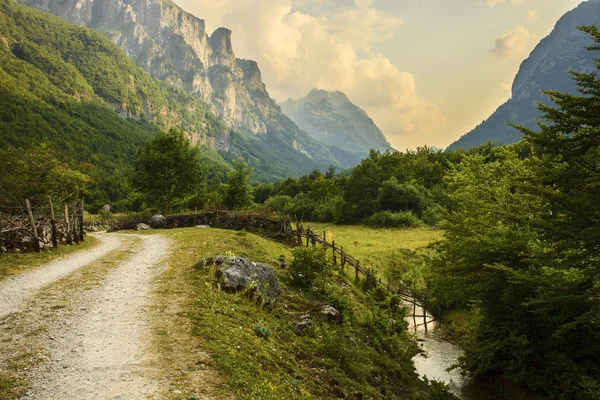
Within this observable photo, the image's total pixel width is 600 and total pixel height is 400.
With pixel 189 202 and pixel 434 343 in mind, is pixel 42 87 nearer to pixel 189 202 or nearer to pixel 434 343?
pixel 189 202

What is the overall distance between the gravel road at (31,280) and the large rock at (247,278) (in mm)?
7321

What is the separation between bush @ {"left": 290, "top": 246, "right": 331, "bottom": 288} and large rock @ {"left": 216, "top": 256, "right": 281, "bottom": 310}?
9.53ft

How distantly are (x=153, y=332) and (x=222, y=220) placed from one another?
29.2m

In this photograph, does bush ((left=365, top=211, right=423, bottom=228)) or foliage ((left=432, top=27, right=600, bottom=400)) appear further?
bush ((left=365, top=211, right=423, bottom=228))

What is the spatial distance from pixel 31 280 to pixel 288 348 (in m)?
12.4

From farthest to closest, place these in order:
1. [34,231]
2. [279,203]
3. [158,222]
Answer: [279,203] → [158,222] → [34,231]

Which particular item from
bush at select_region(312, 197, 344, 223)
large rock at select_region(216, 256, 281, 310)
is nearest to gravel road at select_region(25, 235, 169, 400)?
large rock at select_region(216, 256, 281, 310)

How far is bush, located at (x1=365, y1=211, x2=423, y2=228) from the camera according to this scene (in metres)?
59.8

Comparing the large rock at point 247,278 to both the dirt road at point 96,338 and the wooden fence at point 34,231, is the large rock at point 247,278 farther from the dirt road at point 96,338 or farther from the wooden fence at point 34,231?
the wooden fence at point 34,231

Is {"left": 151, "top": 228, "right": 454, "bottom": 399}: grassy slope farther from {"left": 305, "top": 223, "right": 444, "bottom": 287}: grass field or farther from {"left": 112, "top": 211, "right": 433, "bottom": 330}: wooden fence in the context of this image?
{"left": 305, "top": 223, "right": 444, "bottom": 287}: grass field

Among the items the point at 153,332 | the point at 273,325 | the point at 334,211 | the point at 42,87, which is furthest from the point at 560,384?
the point at 42,87

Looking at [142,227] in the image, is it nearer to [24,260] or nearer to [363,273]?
[24,260]

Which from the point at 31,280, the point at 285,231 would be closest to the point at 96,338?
the point at 31,280

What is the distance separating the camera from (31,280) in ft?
49.4
